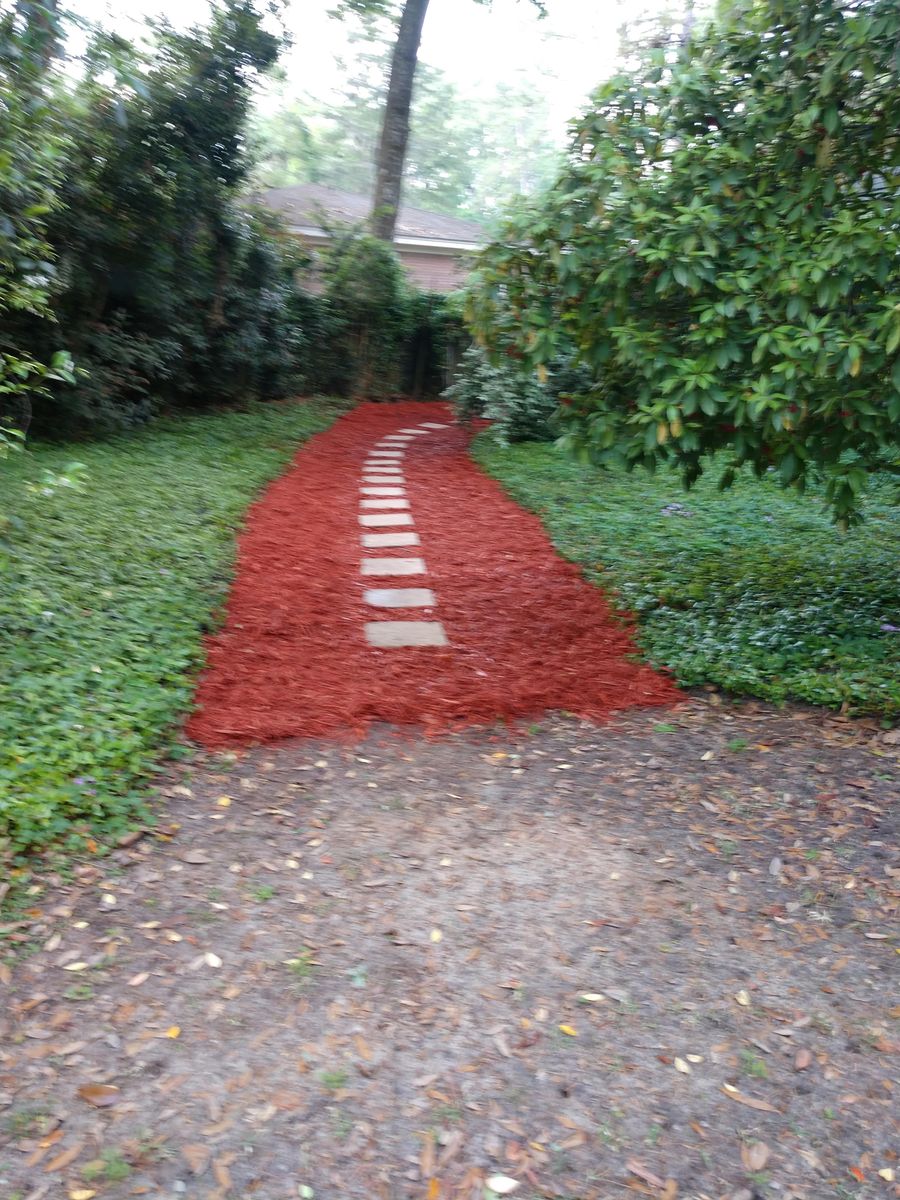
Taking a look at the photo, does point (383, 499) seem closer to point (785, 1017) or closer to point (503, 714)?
point (503, 714)

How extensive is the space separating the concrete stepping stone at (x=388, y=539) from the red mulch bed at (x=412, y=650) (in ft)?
0.33

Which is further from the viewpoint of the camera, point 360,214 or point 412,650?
point 360,214

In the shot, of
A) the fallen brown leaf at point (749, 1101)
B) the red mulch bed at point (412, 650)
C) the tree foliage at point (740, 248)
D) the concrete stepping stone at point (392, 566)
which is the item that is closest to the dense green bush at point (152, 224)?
the red mulch bed at point (412, 650)

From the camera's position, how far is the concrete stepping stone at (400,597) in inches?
231

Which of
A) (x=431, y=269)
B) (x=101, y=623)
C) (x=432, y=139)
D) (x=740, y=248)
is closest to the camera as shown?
(x=740, y=248)

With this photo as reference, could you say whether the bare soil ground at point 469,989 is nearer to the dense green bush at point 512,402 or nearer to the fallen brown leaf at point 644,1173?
the fallen brown leaf at point 644,1173

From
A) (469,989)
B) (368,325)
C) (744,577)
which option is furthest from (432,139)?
(469,989)

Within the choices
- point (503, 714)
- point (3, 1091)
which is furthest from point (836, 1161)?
point (503, 714)

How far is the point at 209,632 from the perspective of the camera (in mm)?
5016

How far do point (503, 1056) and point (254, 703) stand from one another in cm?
228

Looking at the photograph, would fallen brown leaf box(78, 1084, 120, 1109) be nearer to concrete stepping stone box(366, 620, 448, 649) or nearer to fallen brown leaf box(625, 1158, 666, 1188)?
fallen brown leaf box(625, 1158, 666, 1188)

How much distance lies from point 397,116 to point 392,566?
1265cm

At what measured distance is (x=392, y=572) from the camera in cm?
654

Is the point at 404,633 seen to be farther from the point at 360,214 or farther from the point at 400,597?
the point at 360,214
